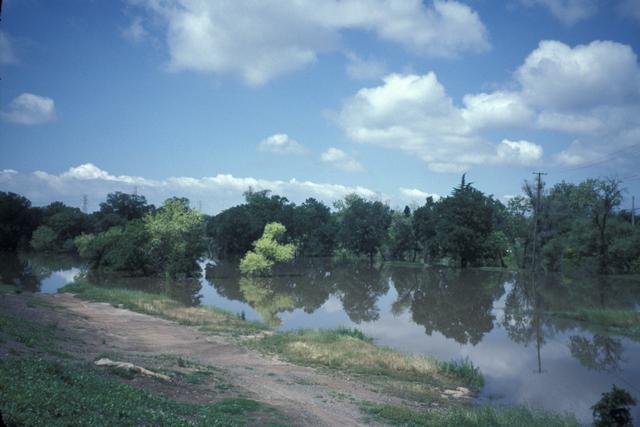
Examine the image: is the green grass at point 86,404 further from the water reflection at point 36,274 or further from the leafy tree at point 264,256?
the leafy tree at point 264,256

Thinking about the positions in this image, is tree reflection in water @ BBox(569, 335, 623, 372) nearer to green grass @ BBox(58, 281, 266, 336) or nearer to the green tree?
the green tree

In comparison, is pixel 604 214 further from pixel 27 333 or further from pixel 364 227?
→ pixel 27 333

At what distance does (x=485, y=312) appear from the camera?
123ft

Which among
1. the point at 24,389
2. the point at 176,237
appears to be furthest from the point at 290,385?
the point at 176,237

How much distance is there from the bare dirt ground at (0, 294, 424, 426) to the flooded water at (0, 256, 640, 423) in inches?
269

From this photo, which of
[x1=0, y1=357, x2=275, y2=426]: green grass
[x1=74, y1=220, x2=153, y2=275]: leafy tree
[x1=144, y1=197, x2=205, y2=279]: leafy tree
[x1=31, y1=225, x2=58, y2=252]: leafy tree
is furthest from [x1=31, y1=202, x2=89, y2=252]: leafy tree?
[x1=0, y1=357, x2=275, y2=426]: green grass

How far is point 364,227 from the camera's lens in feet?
295

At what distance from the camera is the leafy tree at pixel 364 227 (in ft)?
295

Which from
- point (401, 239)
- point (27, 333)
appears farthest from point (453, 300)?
point (401, 239)

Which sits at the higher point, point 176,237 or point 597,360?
point 176,237

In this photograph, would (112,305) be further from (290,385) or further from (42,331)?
(290,385)

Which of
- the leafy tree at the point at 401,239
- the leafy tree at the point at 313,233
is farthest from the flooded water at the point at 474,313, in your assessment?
the leafy tree at the point at 313,233

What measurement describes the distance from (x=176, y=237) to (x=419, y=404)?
A: 147 ft

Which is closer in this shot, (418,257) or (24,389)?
(24,389)
